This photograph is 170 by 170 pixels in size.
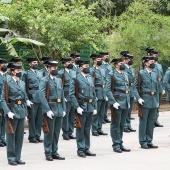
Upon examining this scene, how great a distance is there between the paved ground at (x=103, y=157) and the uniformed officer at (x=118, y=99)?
12.8 inches

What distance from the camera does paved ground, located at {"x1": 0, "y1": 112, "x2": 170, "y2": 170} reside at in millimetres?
14422

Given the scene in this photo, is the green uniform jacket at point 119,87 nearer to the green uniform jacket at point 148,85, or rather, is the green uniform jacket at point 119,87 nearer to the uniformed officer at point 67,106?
the green uniform jacket at point 148,85

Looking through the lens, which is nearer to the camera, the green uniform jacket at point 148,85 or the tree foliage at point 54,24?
the green uniform jacket at point 148,85

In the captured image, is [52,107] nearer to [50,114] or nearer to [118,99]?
[50,114]

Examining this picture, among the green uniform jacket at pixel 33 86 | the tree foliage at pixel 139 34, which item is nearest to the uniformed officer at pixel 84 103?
the green uniform jacket at pixel 33 86

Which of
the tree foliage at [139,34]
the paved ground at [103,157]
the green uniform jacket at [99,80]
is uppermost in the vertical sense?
the tree foliage at [139,34]

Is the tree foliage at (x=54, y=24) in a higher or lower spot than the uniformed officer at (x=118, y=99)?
higher

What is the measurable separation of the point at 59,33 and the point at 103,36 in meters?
2.46

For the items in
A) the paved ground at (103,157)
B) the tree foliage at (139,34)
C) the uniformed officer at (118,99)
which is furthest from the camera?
the tree foliage at (139,34)

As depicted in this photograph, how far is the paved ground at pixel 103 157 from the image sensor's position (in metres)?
14.4

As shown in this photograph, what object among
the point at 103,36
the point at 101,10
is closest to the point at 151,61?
the point at 103,36

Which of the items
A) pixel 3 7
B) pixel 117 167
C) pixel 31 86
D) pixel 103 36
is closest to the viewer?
pixel 117 167

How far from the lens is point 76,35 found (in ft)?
73.8

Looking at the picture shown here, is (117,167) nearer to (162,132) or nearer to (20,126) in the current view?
(20,126)
